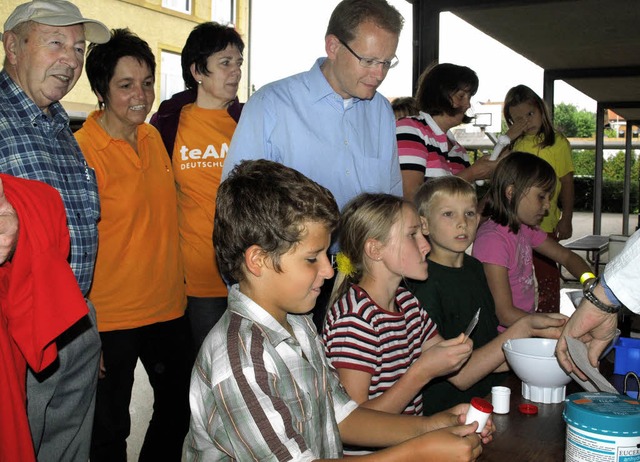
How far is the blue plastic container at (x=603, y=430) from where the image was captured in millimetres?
963

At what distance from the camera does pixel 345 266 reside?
1.82 metres

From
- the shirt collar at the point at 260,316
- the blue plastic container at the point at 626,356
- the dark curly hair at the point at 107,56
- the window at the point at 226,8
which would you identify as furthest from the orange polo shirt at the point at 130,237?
the window at the point at 226,8

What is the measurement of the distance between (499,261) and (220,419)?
1643 millimetres

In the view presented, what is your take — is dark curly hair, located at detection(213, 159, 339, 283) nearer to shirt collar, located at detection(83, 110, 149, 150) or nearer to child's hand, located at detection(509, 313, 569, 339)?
child's hand, located at detection(509, 313, 569, 339)

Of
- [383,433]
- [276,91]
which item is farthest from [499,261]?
[383,433]

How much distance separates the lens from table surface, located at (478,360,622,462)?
3.87 feet

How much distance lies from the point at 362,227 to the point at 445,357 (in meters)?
0.51

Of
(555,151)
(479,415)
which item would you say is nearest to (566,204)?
(555,151)

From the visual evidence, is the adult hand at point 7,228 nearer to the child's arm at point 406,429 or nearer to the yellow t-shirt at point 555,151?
the child's arm at point 406,429

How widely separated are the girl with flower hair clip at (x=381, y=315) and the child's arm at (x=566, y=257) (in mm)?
1136

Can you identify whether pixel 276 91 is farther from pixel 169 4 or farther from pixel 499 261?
pixel 169 4

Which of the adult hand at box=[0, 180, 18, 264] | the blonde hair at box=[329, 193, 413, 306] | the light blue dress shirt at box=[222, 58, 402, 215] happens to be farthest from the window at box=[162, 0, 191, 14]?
the adult hand at box=[0, 180, 18, 264]

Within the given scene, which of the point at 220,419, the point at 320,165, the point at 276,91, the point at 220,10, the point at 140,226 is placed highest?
the point at 220,10

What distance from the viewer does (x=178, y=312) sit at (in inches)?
90.5
